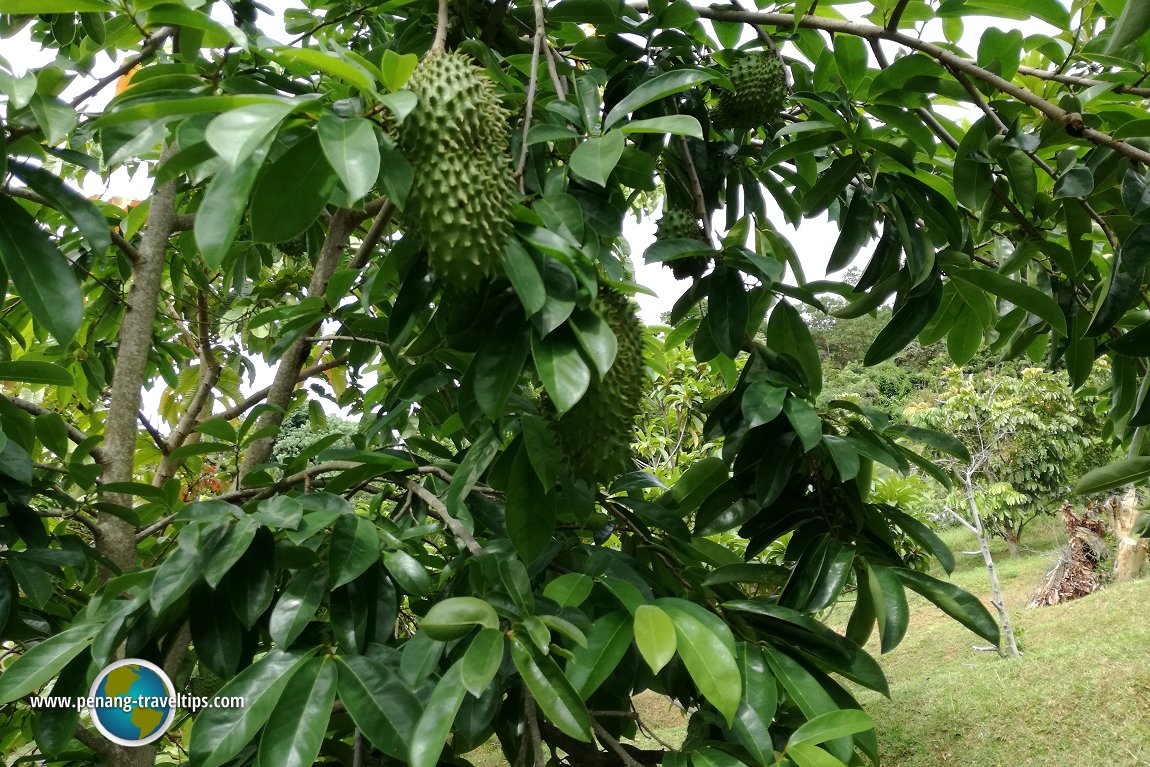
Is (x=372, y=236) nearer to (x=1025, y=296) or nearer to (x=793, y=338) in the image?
(x=793, y=338)

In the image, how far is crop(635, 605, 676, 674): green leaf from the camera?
873 mm

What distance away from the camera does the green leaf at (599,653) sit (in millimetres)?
931

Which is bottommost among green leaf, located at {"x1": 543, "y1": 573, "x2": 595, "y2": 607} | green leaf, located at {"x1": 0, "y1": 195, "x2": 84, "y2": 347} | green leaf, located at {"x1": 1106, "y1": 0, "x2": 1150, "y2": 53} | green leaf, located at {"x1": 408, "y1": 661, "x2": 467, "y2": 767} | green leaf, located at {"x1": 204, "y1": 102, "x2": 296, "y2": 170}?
green leaf, located at {"x1": 408, "y1": 661, "x2": 467, "y2": 767}

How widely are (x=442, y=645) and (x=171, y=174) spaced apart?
24.0 inches

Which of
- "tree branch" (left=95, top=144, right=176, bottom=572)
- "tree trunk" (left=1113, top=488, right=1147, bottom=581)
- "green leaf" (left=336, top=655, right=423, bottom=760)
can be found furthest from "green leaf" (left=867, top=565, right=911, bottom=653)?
"tree trunk" (left=1113, top=488, right=1147, bottom=581)

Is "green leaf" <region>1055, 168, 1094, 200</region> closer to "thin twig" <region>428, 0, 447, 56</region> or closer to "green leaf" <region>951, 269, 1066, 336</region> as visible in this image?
"green leaf" <region>951, 269, 1066, 336</region>

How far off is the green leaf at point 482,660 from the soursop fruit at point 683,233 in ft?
2.29

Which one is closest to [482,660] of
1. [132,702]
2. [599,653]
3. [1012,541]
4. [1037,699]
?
[599,653]

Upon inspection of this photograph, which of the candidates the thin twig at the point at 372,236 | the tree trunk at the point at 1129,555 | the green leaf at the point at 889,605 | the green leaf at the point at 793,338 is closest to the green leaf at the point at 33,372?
the thin twig at the point at 372,236

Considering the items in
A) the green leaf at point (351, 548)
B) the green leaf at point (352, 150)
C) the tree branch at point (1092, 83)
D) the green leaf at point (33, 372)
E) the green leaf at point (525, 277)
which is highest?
the tree branch at point (1092, 83)

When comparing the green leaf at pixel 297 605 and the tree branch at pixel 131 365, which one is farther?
the tree branch at pixel 131 365

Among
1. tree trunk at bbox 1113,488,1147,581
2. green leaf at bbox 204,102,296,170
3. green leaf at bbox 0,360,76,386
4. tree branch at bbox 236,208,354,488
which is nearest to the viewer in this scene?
green leaf at bbox 204,102,296,170

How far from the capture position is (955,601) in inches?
46.5

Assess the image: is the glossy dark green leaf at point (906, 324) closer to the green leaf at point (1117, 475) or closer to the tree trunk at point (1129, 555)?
the green leaf at point (1117, 475)
